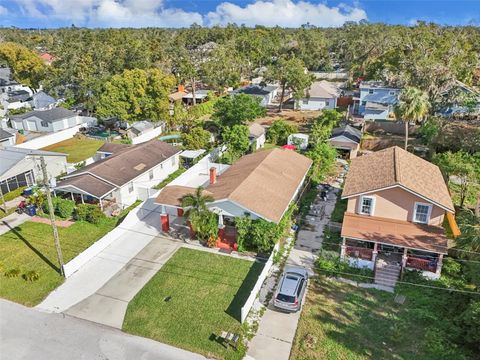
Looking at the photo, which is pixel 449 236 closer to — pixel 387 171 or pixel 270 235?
pixel 387 171

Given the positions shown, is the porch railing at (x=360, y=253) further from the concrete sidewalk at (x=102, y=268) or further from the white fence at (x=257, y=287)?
the concrete sidewalk at (x=102, y=268)

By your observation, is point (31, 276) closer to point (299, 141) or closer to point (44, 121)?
point (299, 141)

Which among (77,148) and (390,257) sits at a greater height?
(77,148)

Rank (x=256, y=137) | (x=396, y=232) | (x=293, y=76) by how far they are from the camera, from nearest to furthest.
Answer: (x=396, y=232) → (x=256, y=137) → (x=293, y=76)

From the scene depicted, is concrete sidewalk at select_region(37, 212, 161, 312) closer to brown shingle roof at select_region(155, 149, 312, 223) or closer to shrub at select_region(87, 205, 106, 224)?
shrub at select_region(87, 205, 106, 224)

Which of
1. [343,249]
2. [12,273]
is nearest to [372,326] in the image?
[343,249]

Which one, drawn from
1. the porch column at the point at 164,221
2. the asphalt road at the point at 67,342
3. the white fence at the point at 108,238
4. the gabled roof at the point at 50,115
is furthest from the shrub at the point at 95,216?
the gabled roof at the point at 50,115
